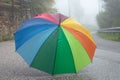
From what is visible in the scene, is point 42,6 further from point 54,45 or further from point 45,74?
point 54,45

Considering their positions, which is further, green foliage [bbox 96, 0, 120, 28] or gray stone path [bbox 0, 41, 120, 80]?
green foliage [bbox 96, 0, 120, 28]

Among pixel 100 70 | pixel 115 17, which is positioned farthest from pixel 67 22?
pixel 115 17

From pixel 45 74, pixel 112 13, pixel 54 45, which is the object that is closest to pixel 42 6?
pixel 112 13

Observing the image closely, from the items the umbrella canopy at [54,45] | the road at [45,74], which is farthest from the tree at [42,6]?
the umbrella canopy at [54,45]

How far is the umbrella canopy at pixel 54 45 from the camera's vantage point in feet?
21.3

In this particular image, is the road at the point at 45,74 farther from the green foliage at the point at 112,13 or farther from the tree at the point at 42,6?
the green foliage at the point at 112,13

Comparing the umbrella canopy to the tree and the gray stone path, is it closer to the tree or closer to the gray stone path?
the gray stone path

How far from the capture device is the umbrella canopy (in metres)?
6.48

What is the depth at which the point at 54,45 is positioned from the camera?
6.49m

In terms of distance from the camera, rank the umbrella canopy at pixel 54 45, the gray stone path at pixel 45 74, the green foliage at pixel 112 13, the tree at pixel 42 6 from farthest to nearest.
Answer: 1. the green foliage at pixel 112 13
2. the tree at pixel 42 6
3. the gray stone path at pixel 45 74
4. the umbrella canopy at pixel 54 45

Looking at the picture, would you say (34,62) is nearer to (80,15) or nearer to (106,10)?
(106,10)

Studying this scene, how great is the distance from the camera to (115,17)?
1448 inches

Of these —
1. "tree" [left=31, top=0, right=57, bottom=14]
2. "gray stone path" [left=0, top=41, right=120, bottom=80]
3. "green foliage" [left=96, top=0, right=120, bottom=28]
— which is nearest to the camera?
"gray stone path" [left=0, top=41, right=120, bottom=80]

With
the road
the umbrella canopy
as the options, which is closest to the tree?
the road
